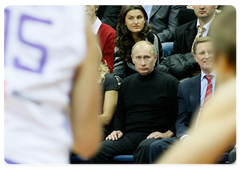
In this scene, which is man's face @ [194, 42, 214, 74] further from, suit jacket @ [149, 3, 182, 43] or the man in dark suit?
suit jacket @ [149, 3, 182, 43]

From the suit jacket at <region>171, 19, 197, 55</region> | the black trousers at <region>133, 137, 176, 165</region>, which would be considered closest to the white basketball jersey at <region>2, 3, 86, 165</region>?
the black trousers at <region>133, 137, 176, 165</region>

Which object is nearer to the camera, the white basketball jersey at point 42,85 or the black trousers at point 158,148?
the white basketball jersey at point 42,85

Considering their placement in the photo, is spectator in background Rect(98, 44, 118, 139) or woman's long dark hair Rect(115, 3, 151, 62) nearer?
spectator in background Rect(98, 44, 118, 139)

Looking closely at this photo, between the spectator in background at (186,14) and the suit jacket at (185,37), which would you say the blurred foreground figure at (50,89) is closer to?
the suit jacket at (185,37)

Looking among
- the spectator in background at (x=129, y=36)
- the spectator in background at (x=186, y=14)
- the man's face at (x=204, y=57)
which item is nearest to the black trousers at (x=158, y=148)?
the man's face at (x=204, y=57)

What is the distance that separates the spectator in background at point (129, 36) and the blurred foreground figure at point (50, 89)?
243 centimetres

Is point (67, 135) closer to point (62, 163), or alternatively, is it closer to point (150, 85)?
point (62, 163)

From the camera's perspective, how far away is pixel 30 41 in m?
0.77

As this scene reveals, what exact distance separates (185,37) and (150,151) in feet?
3.68

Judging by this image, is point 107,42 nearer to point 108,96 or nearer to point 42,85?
point 108,96

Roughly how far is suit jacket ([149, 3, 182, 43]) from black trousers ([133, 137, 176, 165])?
132cm

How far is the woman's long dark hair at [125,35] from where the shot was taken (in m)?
3.25

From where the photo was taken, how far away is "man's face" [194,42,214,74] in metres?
2.61

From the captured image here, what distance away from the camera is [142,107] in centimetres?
279
